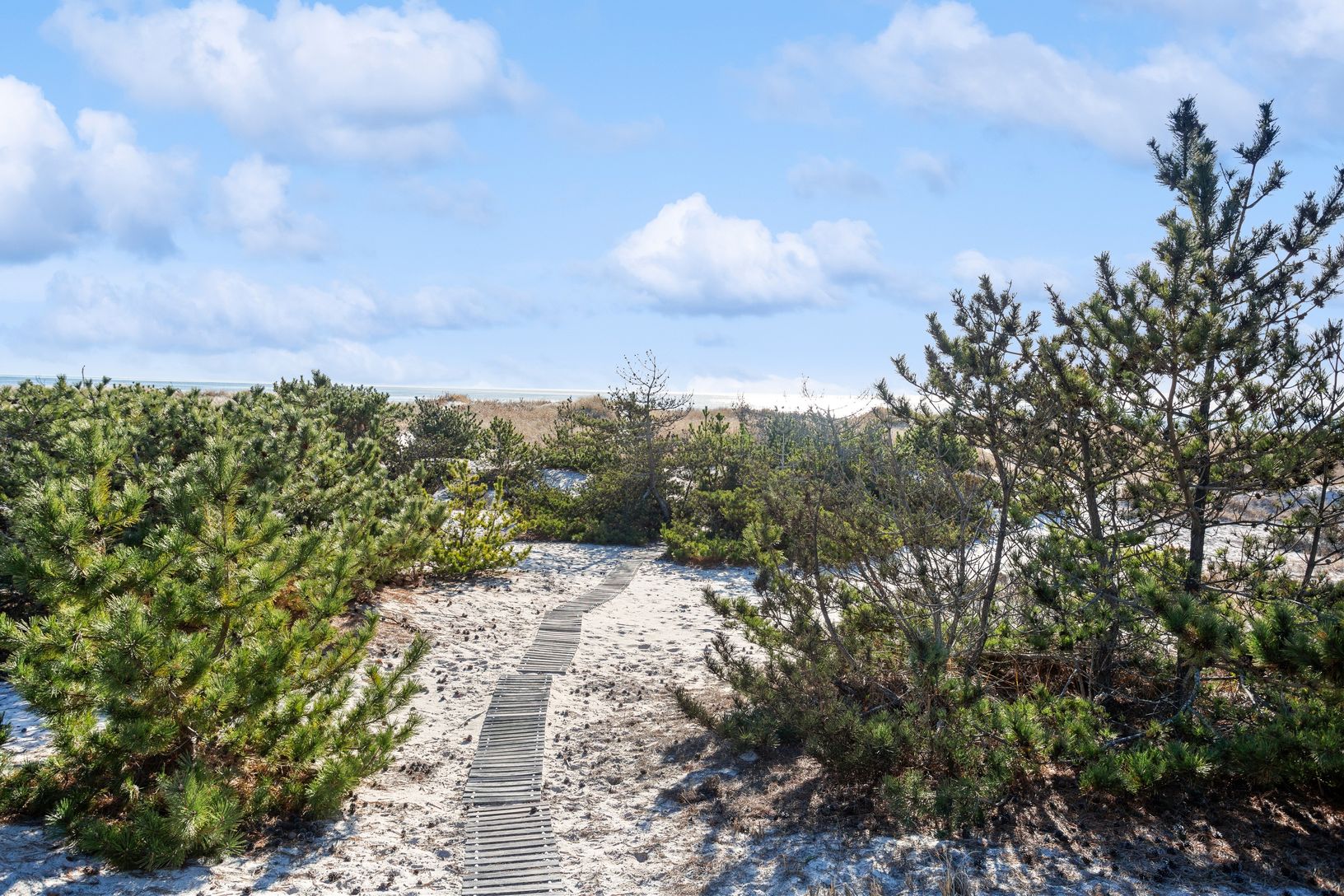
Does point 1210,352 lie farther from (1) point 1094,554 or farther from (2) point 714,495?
(2) point 714,495

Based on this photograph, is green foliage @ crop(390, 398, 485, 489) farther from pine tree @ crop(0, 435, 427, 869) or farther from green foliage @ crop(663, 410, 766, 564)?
pine tree @ crop(0, 435, 427, 869)

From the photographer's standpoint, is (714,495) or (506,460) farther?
(506,460)

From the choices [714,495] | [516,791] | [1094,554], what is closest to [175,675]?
[516,791]

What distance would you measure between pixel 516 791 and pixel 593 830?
78 cm

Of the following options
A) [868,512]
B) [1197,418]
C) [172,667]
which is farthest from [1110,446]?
[172,667]

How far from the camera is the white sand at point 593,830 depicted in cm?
452

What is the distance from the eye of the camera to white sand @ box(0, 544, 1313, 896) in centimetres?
452

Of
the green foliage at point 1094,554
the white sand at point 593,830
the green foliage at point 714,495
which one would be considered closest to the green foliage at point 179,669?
the white sand at point 593,830

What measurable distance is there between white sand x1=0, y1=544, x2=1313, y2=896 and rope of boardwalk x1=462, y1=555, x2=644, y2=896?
0.10 m

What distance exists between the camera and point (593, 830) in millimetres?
5629

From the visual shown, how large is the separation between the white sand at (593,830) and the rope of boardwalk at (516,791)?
3.8 inches

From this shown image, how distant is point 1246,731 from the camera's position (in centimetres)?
496

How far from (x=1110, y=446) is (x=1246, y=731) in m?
1.80

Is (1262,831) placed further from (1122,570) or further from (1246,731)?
(1122,570)
